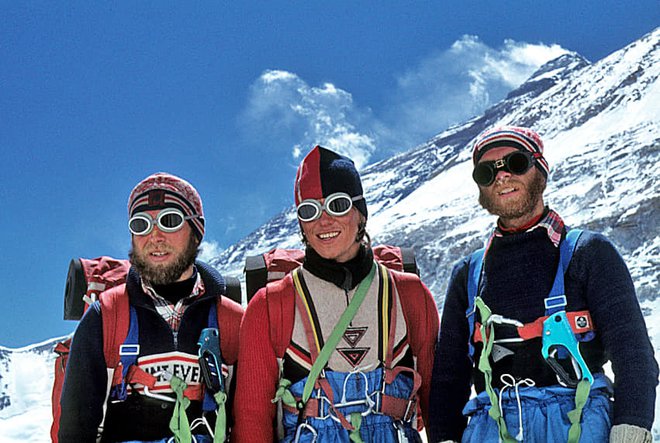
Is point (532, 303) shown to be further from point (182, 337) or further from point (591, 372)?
point (182, 337)

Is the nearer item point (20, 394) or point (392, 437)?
point (392, 437)

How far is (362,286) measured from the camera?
4941mm

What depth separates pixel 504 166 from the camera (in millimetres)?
4852

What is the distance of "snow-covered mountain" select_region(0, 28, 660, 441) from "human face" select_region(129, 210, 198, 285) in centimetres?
2029

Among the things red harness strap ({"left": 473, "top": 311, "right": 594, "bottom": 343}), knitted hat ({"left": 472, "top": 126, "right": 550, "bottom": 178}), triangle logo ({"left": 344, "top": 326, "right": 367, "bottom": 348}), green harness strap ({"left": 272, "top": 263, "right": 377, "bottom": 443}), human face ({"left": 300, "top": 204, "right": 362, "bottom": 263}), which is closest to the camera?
red harness strap ({"left": 473, "top": 311, "right": 594, "bottom": 343})

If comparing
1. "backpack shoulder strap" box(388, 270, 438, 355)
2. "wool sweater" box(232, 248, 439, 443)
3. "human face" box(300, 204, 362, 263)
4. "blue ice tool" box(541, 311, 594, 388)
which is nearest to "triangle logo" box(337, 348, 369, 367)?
"wool sweater" box(232, 248, 439, 443)

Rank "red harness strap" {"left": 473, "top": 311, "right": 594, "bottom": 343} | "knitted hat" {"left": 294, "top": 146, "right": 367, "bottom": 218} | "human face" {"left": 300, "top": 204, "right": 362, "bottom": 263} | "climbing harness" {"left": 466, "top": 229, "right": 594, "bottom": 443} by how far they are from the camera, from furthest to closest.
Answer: "knitted hat" {"left": 294, "top": 146, "right": 367, "bottom": 218}, "human face" {"left": 300, "top": 204, "right": 362, "bottom": 263}, "red harness strap" {"left": 473, "top": 311, "right": 594, "bottom": 343}, "climbing harness" {"left": 466, "top": 229, "right": 594, "bottom": 443}

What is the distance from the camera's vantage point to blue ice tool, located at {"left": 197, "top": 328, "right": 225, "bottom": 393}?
472 centimetres

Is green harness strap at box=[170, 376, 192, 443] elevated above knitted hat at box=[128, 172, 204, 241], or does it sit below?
below

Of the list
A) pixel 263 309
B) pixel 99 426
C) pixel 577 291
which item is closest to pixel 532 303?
pixel 577 291

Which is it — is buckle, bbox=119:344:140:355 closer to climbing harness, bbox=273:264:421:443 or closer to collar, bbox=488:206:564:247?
climbing harness, bbox=273:264:421:443

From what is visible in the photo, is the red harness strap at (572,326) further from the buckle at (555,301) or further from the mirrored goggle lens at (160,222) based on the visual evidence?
the mirrored goggle lens at (160,222)

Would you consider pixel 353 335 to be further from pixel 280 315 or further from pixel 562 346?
pixel 562 346

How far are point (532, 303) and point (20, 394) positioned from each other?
591 feet
